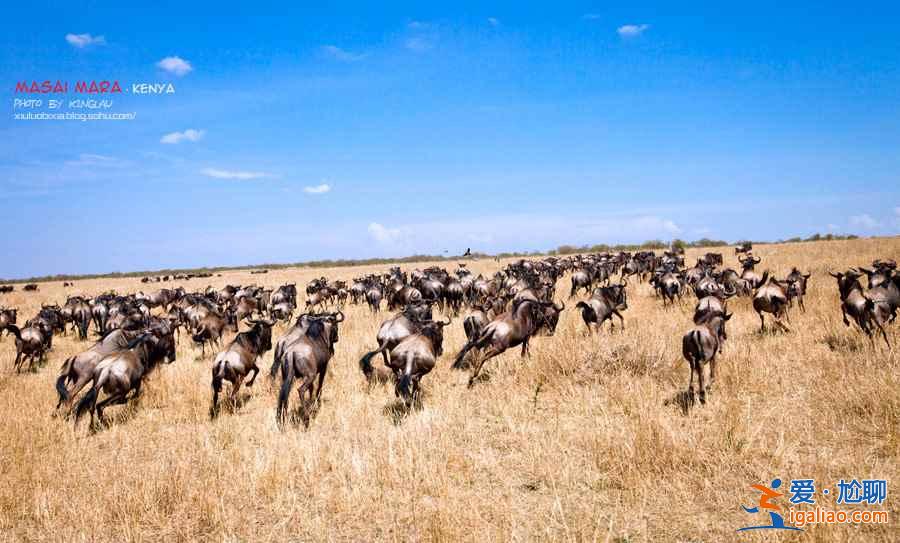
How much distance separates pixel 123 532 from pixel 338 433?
9.47 feet

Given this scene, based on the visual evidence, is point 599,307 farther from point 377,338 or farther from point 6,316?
point 6,316

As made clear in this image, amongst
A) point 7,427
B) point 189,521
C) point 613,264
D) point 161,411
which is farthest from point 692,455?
point 613,264

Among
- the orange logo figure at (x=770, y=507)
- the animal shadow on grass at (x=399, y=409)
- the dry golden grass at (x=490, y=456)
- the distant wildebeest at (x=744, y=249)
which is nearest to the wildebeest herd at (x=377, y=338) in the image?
the animal shadow on grass at (x=399, y=409)

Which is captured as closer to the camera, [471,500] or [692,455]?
[471,500]

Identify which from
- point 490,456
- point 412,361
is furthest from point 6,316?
point 490,456

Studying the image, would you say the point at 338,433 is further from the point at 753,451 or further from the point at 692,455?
the point at 753,451

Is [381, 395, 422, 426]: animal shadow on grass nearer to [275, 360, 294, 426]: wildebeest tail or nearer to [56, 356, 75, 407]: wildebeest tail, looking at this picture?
[275, 360, 294, 426]: wildebeest tail

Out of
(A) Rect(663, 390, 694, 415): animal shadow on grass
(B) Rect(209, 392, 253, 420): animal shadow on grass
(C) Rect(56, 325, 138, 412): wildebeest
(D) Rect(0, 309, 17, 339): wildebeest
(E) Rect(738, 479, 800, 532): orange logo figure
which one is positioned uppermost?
(D) Rect(0, 309, 17, 339): wildebeest

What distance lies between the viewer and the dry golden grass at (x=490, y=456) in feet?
15.4

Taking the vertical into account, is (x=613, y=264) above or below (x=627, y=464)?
above

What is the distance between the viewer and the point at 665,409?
7.18 metres

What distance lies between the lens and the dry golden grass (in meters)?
4.68

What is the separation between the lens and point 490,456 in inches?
239

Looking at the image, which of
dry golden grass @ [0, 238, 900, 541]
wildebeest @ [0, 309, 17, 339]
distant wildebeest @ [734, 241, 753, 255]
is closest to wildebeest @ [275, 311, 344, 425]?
dry golden grass @ [0, 238, 900, 541]
